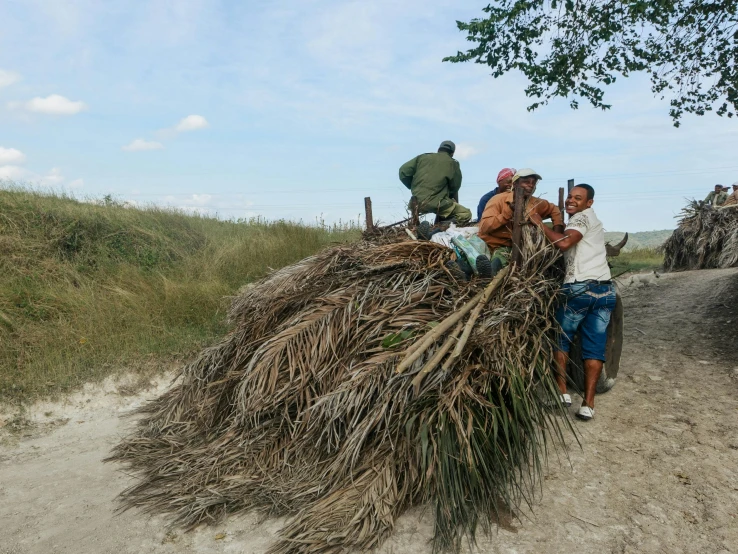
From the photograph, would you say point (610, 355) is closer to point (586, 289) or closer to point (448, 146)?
point (586, 289)

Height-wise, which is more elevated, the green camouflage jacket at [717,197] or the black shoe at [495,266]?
the green camouflage jacket at [717,197]

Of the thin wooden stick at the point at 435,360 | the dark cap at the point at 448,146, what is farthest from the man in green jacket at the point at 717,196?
the thin wooden stick at the point at 435,360

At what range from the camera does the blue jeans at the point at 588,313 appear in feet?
13.5

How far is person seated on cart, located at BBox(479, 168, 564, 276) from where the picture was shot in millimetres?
4414

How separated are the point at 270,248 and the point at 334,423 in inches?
253

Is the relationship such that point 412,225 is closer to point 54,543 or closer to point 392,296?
point 392,296

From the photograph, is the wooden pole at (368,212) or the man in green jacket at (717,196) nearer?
the wooden pole at (368,212)

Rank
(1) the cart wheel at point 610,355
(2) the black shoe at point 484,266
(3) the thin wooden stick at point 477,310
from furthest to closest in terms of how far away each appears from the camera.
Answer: (1) the cart wheel at point 610,355 → (2) the black shoe at point 484,266 → (3) the thin wooden stick at point 477,310

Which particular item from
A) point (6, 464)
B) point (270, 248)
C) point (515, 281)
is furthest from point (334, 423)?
point (270, 248)

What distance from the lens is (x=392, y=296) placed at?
3.99 m

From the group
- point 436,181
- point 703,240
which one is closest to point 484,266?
point 436,181

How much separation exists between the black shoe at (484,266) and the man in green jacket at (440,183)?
2.15 metres

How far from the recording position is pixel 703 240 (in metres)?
13.8

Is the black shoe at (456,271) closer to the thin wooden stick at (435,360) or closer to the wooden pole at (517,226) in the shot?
the wooden pole at (517,226)
